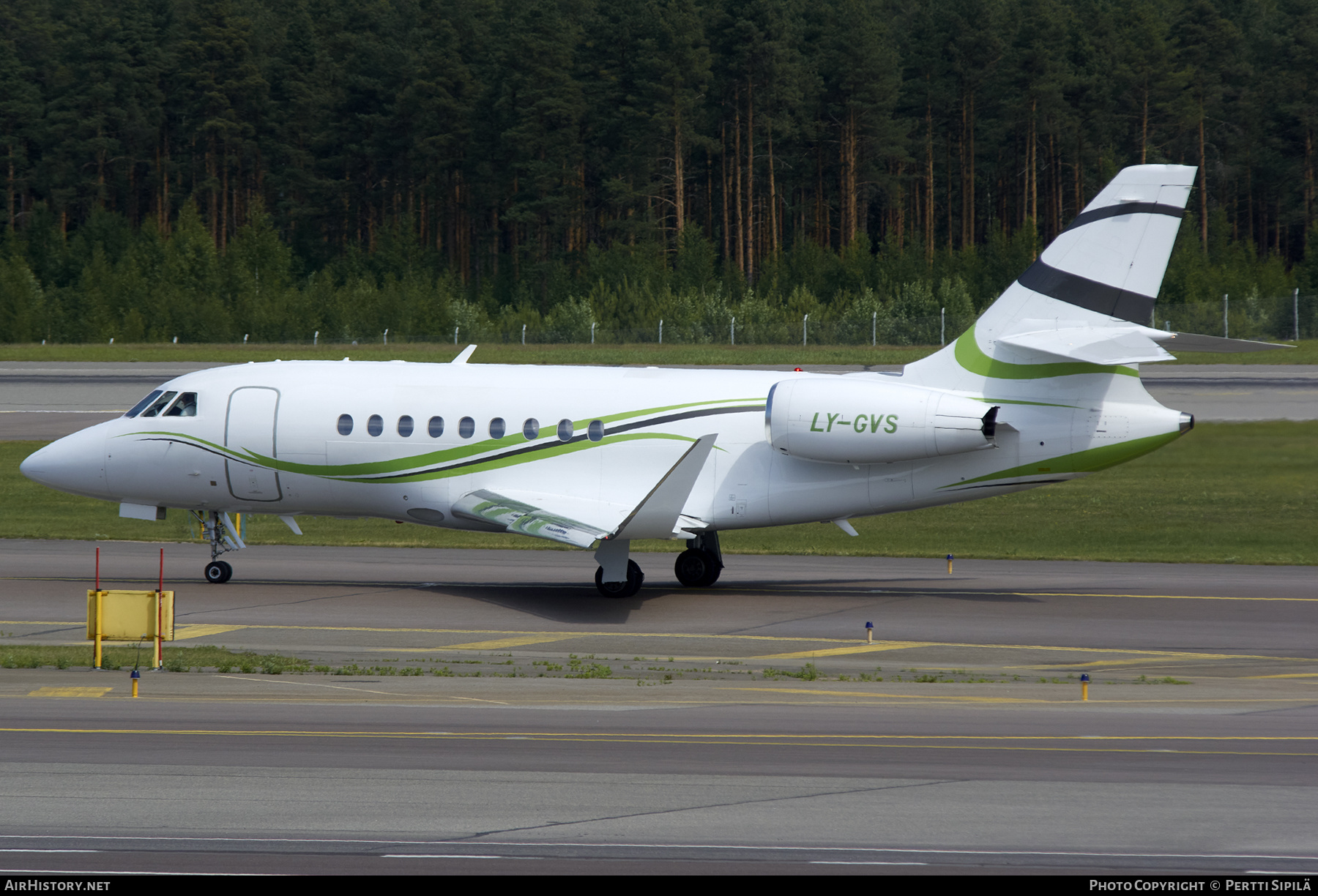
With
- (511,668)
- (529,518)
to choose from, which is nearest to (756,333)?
(529,518)

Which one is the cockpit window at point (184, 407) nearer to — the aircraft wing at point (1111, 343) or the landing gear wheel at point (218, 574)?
the landing gear wheel at point (218, 574)

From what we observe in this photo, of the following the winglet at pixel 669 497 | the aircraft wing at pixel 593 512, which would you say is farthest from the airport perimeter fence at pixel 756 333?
the winglet at pixel 669 497

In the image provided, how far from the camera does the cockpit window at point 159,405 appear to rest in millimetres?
24781

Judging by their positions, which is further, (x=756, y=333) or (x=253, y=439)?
(x=756, y=333)

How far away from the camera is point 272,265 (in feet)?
332

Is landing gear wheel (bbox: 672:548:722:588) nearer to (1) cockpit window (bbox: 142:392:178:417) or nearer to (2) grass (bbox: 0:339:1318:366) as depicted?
(1) cockpit window (bbox: 142:392:178:417)

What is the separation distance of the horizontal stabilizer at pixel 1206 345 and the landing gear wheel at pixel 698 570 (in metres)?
8.38

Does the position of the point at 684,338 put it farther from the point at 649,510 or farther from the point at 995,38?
the point at 649,510

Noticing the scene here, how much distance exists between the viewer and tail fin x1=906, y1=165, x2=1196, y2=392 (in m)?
22.1

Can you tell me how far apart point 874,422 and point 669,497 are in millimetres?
3629

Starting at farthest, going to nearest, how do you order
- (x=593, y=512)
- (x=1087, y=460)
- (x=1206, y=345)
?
(x=593, y=512) < (x=1087, y=460) < (x=1206, y=345)

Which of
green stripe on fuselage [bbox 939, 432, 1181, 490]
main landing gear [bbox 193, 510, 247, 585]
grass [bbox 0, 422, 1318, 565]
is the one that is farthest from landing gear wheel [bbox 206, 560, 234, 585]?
green stripe on fuselage [bbox 939, 432, 1181, 490]

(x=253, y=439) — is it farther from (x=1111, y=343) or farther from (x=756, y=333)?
(x=756, y=333)

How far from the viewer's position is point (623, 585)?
2306 centimetres
